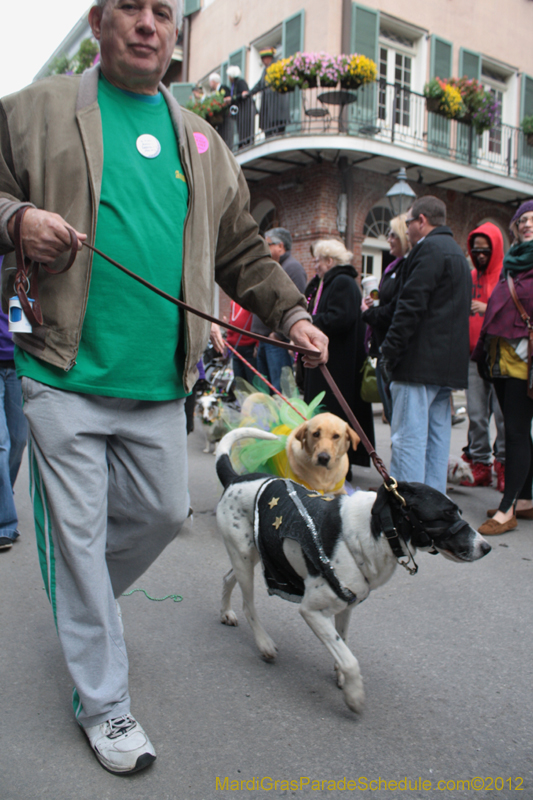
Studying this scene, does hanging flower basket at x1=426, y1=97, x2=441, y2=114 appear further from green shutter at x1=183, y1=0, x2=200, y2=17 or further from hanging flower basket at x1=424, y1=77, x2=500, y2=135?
green shutter at x1=183, y1=0, x2=200, y2=17

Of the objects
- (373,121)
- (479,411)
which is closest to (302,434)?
(479,411)

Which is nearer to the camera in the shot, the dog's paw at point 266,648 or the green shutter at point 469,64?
the dog's paw at point 266,648

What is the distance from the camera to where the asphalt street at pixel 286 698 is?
1.93m

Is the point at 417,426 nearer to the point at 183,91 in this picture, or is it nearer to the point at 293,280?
the point at 293,280

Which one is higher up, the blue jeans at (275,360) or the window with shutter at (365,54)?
the window with shutter at (365,54)

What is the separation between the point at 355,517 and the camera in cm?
222

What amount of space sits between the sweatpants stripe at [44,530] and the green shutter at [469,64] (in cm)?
1712

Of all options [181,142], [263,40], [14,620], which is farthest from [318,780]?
[263,40]

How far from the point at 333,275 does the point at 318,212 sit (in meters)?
9.26

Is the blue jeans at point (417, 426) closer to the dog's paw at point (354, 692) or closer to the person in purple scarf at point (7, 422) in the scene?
the dog's paw at point (354, 692)

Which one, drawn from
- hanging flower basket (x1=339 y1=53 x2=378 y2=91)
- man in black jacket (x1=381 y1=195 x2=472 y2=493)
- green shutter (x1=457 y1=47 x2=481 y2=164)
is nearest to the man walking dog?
man in black jacket (x1=381 y1=195 x2=472 y2=493)

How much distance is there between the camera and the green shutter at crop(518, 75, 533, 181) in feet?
55.9

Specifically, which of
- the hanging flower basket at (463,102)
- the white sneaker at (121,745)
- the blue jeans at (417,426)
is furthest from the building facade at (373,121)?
the white sneaker at (121,745)

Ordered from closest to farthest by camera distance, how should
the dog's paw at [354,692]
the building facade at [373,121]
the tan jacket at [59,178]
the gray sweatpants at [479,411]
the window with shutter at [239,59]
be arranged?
1. the tan jacket at [59,178]
2. the dog's paw at [354,692]
3. the gray sweatpants at [479,411]
4. the building facade at [373,121]
5. the window with shutter at [239,59]
